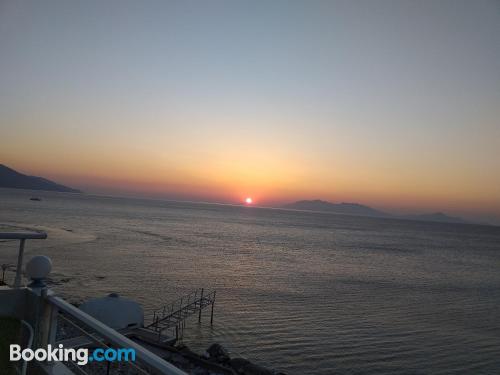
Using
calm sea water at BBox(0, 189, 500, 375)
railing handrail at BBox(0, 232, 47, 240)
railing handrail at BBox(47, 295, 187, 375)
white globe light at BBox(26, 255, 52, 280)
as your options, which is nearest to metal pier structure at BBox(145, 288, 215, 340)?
calm sea water at BBox(0, 189, 500, 375)

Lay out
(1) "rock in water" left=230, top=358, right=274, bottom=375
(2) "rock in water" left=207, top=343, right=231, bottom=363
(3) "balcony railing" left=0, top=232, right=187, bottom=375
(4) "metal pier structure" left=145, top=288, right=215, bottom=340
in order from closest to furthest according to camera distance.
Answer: (3) "balcony railing" left=0, top=232, right=187, bottom=375, (1) "rock in water" left=230, top=358, right=274, bottom=375, (2) "rock in water" left=207, top=343, right=231, bottom=363, (4) "metal pier structure" left=145, top=288, right=215, bottom=340

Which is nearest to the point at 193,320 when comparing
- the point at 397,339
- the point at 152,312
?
the point at 152,312

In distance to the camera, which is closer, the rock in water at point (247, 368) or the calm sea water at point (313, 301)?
the rock in water at point (247, 368)

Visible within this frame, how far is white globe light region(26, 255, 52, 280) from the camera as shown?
3.97 m

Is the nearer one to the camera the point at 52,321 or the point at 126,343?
the point at 126,343

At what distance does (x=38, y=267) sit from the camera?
13.0 feet

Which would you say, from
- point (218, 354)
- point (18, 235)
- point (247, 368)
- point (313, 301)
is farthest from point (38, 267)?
point (313, 301)

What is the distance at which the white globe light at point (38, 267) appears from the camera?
3.97 m

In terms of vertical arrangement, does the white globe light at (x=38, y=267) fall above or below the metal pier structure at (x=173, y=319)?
above

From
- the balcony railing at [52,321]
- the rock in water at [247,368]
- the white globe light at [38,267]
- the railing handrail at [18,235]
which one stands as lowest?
the rock in water at [247,368]

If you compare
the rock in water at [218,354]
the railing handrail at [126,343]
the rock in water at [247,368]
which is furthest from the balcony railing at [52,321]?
the rock in water at [218,354]

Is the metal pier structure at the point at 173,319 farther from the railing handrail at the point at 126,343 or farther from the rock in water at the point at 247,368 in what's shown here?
the railing handrail at the point at 126,343

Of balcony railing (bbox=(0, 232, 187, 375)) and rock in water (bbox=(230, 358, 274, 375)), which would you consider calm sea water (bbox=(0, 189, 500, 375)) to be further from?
balcony railing (bbox=(0, 232, 187, 375))

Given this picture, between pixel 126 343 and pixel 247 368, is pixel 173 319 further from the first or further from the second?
pixel 126 343
